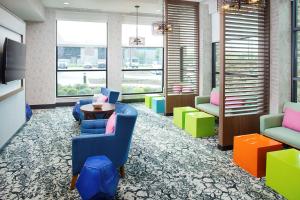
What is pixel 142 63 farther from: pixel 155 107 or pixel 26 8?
pixel 26 8

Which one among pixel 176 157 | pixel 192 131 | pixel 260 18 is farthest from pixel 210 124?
pixel 260 18

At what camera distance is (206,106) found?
22.0ft

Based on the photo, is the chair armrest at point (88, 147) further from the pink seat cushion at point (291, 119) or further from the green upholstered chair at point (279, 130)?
the pink seat cushion at point (291, 119)

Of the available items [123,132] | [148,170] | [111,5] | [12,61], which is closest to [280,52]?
[148,170]

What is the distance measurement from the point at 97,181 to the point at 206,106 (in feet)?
14.6

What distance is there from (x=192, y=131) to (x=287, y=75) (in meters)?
2.21

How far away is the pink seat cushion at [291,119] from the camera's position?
4266 millimetres

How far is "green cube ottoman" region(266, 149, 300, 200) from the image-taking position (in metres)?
2.92

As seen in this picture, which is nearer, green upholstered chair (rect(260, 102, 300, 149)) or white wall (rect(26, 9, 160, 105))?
green upholstered chair (rect(260, 102, 300, 149))

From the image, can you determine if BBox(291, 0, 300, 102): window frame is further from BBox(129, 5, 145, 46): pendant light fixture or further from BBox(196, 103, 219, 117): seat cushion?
BBox(129, 5, 145, 46): pendant light fixture

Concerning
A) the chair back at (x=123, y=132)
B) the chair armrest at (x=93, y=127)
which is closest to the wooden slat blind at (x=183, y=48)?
the chair armrest at (x=93, y=127)

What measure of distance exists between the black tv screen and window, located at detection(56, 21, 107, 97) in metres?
3.44

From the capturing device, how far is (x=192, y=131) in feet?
18.8

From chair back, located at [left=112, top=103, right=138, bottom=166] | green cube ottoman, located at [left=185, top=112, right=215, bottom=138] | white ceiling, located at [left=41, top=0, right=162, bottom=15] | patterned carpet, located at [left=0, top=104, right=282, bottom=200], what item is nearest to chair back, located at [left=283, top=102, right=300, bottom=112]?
patterned carpet, located at [left=0, top=104, right=282, bottom=200]
